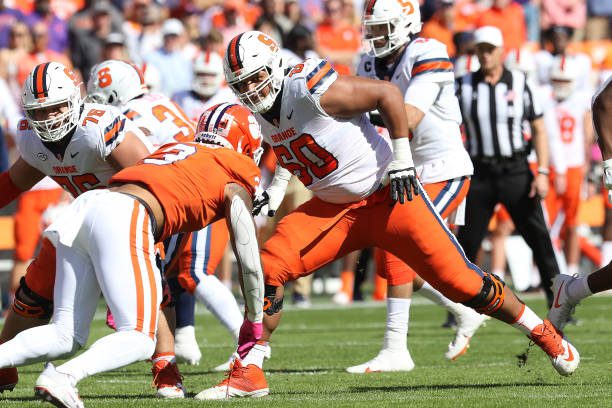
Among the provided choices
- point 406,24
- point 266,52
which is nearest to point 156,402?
point 266,52

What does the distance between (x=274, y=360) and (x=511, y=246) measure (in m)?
5.84

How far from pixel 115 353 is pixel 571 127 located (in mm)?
8094

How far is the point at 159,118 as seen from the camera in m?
7.40

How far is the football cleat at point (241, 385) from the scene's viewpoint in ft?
18.4

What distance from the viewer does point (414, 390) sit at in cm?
578

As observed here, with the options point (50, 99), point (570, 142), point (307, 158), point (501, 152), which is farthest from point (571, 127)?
point (50, 99)

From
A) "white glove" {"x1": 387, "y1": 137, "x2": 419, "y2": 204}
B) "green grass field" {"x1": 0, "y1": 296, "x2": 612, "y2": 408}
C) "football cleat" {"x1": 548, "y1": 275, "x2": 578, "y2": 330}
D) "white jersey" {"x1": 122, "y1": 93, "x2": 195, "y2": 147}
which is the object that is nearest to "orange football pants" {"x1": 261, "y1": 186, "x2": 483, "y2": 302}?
"white glove" {"x1": 387, "y1": 137, "x2": 419, "y2": 204}

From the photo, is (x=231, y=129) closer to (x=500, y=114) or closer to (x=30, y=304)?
(x=30, y=304)

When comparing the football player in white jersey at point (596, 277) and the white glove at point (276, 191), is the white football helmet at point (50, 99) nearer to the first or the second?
the white glove at point (276, 191)

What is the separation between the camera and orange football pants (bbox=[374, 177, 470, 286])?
273 inches

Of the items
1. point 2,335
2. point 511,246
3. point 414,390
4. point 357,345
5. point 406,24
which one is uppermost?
point 406,24

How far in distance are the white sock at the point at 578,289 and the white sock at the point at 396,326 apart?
1031 mm

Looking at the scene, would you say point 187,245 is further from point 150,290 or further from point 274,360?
point 150,290

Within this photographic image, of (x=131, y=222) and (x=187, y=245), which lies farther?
(x=187, y=245)
